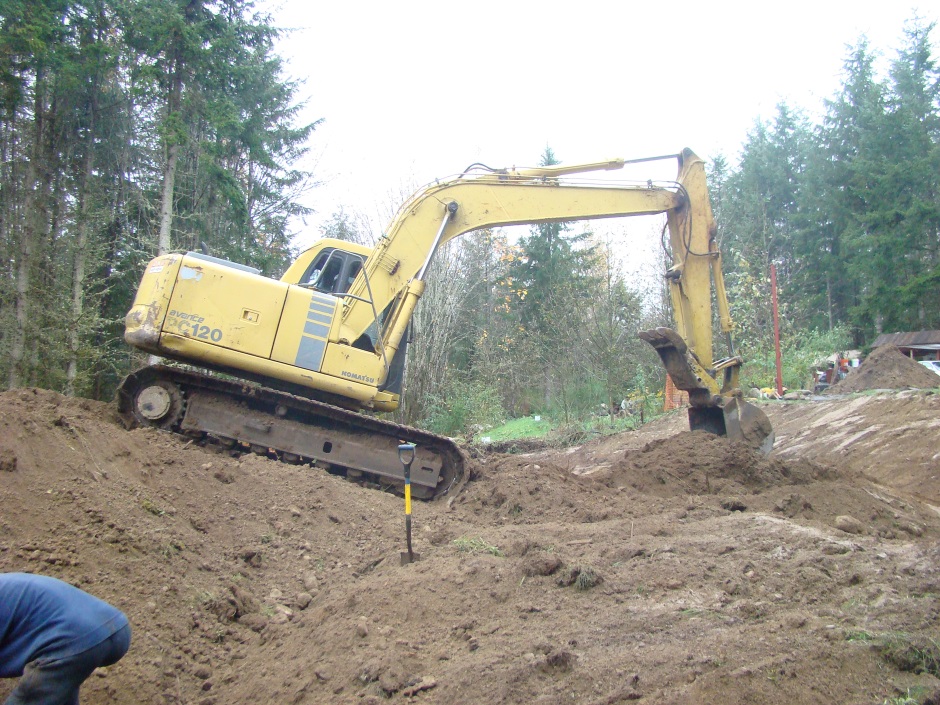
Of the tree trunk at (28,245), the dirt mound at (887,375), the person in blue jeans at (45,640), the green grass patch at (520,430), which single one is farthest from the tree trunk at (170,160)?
the dirt mound at (887,375)

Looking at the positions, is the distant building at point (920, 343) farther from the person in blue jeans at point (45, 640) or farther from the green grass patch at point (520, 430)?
the person in blue jeans at point (45, 640)

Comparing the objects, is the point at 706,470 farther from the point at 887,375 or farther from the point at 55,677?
the point at 887,375

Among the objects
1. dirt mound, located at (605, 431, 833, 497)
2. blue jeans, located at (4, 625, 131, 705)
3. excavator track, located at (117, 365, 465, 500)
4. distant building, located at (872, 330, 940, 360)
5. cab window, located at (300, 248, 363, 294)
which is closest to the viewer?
blue jeans, located at (4, 625, 131, 705)

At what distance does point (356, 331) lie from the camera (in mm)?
9055

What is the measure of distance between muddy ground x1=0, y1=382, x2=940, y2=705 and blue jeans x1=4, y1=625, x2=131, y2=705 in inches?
39.9

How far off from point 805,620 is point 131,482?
5.33 m

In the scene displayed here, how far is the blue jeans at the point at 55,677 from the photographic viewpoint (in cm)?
281

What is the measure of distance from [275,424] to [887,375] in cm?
1196

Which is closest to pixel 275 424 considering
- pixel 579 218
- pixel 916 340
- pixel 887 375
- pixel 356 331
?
pixel 356 331

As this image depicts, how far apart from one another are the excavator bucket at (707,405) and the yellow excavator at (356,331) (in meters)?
0.02

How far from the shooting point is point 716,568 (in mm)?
4844

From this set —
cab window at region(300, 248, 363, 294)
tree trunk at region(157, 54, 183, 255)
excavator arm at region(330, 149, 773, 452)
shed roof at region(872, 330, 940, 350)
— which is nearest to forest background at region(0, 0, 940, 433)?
tree trunk at region(157, 54, 183, 255)

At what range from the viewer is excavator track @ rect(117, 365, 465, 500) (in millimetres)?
8633

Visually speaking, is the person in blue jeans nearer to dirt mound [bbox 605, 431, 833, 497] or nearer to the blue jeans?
the blue jeans
